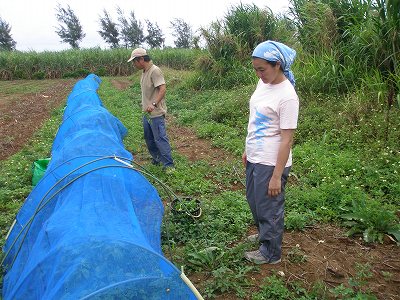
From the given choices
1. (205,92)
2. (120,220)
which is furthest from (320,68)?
(120,220)

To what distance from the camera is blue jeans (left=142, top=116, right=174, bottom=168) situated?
5.00 metres

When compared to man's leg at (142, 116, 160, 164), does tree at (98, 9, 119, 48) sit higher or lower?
higher

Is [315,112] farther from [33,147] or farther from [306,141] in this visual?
[33,147]

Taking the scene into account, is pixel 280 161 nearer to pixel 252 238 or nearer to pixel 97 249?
pixel 252 238

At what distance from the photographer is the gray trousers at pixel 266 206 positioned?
8.74 ft

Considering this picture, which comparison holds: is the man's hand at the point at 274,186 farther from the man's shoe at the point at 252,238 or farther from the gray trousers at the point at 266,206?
the man's shoe at the point at 252,238

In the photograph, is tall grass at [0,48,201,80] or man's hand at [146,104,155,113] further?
tall grass at [0,48,201,80]

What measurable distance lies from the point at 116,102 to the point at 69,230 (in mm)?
10132

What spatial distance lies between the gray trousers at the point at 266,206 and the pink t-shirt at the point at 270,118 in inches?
3.3

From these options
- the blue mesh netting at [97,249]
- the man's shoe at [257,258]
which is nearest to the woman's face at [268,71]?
the blue mesh netting at [97,249]

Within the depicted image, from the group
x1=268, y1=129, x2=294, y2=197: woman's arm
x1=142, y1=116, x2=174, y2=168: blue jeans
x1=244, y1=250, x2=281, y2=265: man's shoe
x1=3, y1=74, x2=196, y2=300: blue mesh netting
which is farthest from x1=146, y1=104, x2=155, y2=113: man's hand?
x1=268, y1=129, x2=294, y2=197: woman's arm

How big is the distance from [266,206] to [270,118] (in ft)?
2.21

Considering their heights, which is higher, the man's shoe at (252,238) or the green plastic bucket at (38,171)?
the green plastic bucket at (38,171)

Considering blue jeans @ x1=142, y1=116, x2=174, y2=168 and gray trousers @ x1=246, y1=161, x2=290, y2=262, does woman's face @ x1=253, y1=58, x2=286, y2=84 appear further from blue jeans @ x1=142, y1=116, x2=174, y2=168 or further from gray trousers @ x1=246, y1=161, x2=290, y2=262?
blue jeans @ x1=142, y1=116, x2=174, y2=168
